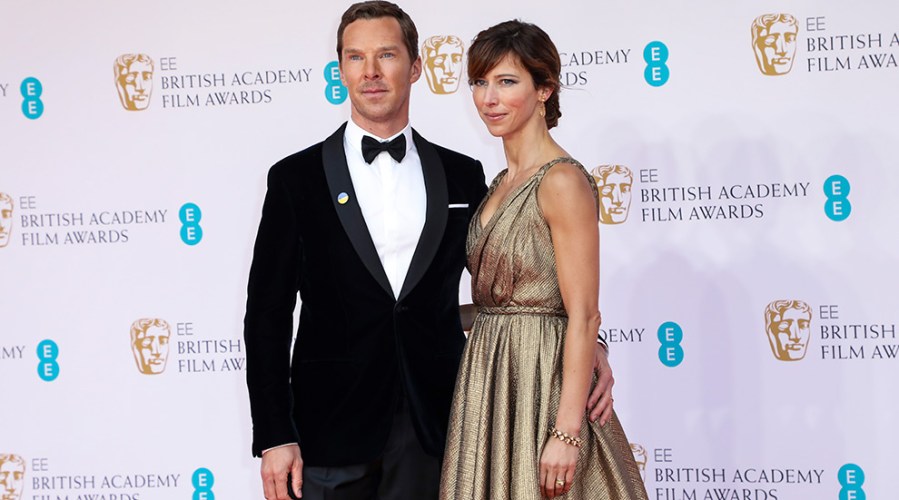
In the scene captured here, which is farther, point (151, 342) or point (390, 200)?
point (151, 342)

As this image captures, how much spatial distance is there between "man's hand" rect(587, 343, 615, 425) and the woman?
0.03 m

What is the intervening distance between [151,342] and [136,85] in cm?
96

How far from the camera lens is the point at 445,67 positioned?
3529 millimetres

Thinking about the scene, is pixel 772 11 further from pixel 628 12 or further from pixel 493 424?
pixel 493 424

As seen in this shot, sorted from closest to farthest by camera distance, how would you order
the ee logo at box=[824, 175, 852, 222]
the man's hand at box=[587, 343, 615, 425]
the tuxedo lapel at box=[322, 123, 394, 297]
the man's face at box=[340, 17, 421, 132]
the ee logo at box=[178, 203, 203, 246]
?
the man's hand at box=[587, 343, 615, 425] → the tuxedo lapel at box=[322, 123, 394, 297] → the man's face at box=[340, 17, 421, 132] → the ee logo at box=[824, 175, 852, 222] → the ee logo at box=[178, 203, 203, 246]

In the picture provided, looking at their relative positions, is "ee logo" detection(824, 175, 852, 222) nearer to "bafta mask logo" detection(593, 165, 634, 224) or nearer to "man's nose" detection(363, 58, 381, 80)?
"bafta mask logo" detection(593, 165, 634, 224)

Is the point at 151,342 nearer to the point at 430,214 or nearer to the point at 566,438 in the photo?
the point at 430,214

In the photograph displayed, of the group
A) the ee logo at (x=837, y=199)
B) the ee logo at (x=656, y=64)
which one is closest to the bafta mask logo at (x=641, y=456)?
the ee logo at (x=837, y=199)

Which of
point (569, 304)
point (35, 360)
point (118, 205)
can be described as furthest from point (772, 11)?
point (35, 360)

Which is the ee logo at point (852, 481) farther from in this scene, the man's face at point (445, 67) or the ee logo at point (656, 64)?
the man's face at point (445, 67)

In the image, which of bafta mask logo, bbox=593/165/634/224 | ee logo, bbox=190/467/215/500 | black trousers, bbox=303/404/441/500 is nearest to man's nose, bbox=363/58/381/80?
black trousers, bbox=303/404/441/500

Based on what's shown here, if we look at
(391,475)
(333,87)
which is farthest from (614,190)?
(391,475)

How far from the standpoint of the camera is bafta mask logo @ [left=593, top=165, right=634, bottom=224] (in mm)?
3426

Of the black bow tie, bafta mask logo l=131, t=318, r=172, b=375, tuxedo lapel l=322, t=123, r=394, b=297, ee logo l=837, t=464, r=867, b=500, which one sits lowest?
ee logo l=837, t=464, r=867, b=500
